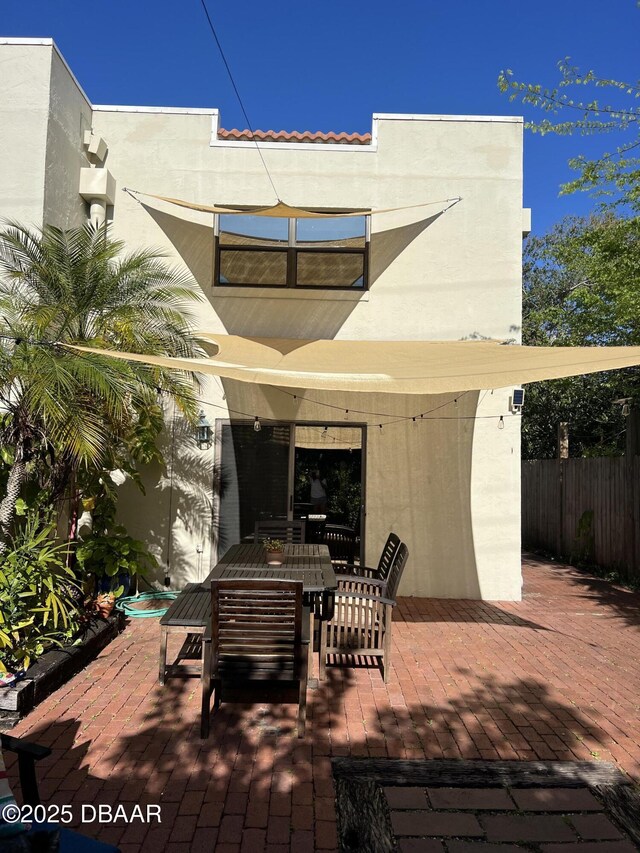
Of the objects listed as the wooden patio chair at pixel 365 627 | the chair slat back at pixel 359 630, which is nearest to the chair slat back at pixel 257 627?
the wooden patio chair at pixel 365 627

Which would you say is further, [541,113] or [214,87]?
[214,87]

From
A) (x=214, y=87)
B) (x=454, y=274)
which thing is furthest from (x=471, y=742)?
(x=214, y=87)

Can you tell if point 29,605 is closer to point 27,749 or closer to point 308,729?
point 308,729

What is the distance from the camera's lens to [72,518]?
5824 millimetres

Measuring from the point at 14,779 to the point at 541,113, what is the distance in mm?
7285

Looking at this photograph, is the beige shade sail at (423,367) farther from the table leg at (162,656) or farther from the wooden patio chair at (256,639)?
the table leg at (162,656)

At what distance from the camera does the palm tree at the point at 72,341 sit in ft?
14.4

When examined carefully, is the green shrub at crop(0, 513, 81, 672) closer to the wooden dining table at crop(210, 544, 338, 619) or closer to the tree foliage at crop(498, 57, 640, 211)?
the wooden dining table at crop(210, 544, 338, 619)

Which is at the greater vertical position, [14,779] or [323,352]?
[323,352]

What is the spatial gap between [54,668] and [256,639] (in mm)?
1645

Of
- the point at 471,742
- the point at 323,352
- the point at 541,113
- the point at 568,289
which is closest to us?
the point at 471,742

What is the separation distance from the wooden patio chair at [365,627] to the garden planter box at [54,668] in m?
1.89

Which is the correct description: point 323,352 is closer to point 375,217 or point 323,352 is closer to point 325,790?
point 375,217

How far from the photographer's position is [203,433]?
738cm
